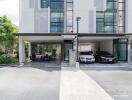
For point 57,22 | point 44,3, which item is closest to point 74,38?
point 57,22

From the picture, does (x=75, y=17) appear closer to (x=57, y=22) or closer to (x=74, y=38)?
(x=57, y=22)

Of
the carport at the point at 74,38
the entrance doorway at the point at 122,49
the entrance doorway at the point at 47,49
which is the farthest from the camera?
the entrance doorway at the point at 47,49

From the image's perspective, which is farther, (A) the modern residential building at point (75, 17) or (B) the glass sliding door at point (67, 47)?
(A) the modern residential building at point (75, 17)

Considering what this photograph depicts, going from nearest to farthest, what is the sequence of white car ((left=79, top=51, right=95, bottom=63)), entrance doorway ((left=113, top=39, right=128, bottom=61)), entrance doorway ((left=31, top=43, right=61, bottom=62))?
white car ((left=79, top=51, right=95, bottom=63)), entrance doorway ((left=113, top=39, right=128, bottom=61)), entrance doorway ((left=31, top=43, right=61, bottom=62))

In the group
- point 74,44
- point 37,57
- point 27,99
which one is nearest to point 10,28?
point 37,57

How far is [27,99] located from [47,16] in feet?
76.8

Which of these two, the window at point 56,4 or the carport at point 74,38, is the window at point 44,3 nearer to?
the window at point 56,4

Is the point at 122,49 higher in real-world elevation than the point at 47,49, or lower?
higher

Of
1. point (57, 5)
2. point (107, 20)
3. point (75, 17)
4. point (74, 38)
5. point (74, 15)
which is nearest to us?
point (74, 38)

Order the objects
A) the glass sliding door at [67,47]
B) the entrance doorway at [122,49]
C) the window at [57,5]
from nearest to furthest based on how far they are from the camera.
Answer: the entrance doorway at [122,49], the glass sliding door at [67,47], the window at [57,5]

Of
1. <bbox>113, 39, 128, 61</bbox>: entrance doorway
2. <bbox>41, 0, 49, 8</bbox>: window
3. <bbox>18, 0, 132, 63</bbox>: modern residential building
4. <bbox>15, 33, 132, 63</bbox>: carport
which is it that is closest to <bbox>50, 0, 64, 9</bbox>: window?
<bbox>18, 0, 132, 63</bbox>: modern residential building

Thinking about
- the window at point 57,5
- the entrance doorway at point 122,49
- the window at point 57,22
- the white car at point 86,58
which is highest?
the window at point 57,5

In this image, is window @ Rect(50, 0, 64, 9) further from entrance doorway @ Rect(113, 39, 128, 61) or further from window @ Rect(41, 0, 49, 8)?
entrance doorway @ Rect(113, 39, 128, 61)

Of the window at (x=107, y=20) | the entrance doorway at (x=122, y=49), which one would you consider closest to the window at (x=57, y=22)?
the window at (x=107, y=20)
